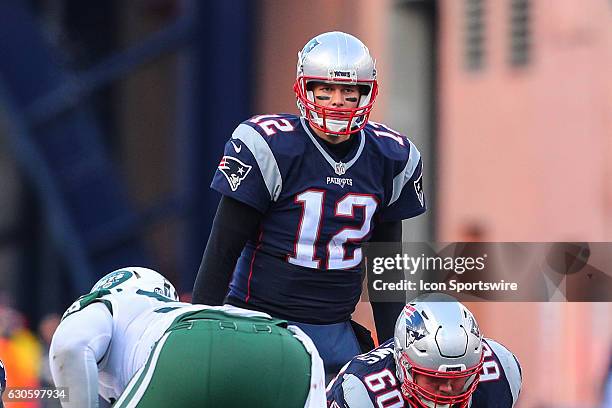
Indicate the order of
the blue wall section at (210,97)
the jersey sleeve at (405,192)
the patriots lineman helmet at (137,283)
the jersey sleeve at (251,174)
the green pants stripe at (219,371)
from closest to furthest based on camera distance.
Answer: the green pants stripe at (219,371) < the patriots lineman helmet at (137,283) < the jersey sleeve at (251,174) < the jersey sleeve at (405,192) < the blue wall section at (210,97)

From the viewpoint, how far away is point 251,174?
511 centimetres

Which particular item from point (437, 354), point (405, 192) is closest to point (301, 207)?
point (405, 192)

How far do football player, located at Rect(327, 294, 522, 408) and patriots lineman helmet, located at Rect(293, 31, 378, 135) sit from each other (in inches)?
25.8

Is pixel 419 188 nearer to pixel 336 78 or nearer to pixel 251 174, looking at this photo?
pixel 336 78

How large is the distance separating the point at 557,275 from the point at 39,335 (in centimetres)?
854

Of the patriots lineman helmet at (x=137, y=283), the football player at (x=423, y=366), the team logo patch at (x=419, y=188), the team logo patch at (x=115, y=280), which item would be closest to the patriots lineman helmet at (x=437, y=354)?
the football player at (x=423, y=366)

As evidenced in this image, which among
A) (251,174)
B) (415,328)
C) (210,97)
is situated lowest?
(210,97)

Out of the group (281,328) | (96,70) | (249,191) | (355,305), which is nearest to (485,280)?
(355,305)

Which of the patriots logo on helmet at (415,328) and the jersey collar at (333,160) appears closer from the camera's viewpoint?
the patriots logo on helmet at (415,328)

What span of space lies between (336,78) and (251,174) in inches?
17.2

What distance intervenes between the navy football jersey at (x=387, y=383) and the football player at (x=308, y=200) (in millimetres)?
191

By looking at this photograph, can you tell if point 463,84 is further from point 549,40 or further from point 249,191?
point 249,191

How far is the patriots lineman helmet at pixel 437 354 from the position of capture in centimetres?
500

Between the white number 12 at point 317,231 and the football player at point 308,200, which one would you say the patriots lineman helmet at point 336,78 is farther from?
the white number 12 at point 317,231
